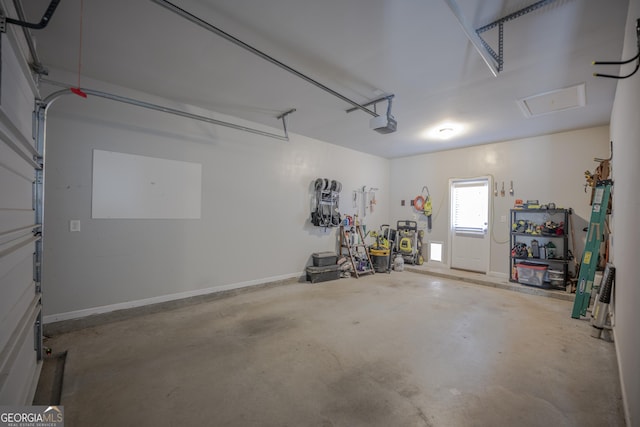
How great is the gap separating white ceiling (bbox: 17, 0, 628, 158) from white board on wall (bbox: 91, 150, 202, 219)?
0.99 metres

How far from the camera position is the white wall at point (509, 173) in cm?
480

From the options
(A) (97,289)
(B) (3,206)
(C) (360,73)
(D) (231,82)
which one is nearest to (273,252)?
(A) (97,289)

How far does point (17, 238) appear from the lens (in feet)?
5.86

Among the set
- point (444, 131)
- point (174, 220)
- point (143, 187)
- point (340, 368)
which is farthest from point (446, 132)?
point (143, 187)

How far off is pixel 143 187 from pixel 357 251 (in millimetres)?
4531

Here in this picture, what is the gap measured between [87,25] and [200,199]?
2.32 meters

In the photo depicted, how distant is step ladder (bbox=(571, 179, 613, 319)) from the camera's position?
343cm

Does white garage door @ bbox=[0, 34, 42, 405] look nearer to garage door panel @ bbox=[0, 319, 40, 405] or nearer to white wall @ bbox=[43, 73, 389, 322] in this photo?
garage door panel @ bbox=[0, 319, 40, 405]

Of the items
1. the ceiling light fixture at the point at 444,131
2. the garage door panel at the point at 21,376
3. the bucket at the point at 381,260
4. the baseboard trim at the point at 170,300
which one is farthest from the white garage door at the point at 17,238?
the bucket at the point at 381,260

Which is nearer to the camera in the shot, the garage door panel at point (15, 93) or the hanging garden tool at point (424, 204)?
the garage door panel at point (15, 93)

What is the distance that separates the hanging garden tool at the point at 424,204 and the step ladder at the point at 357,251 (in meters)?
1.78

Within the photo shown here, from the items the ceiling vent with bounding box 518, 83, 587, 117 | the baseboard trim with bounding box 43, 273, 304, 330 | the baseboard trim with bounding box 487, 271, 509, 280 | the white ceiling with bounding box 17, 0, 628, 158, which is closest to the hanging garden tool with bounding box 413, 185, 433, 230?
the baseboard trim with bounding box 487, 271, 509, 280

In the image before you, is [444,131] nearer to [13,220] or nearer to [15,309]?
[13,220]

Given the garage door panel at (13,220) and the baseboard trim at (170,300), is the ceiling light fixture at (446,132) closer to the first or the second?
the baseboard trim at (170,300)
